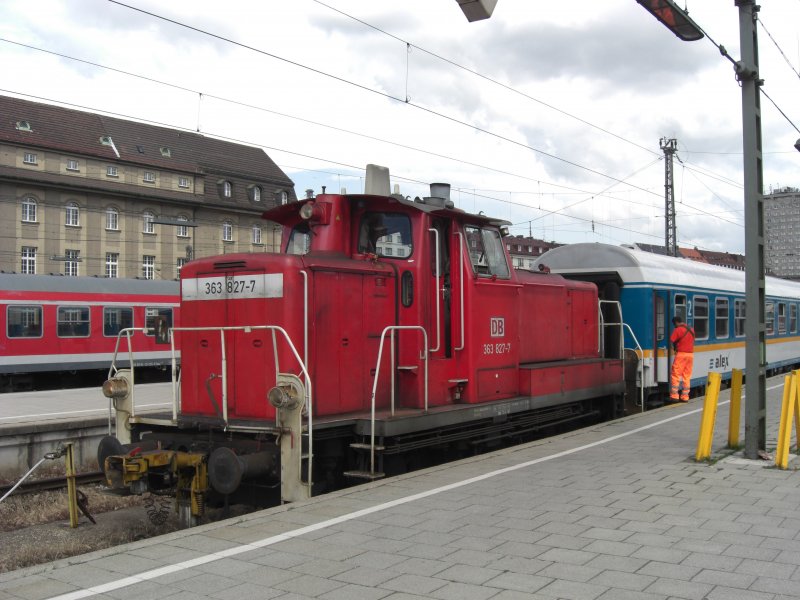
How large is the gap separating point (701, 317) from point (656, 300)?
8.22ft

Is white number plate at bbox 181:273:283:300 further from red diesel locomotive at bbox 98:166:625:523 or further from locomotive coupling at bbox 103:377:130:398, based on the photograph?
locomotive coupling at bbox 103:377:130:398

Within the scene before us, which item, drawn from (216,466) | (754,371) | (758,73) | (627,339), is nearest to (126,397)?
(216,466)

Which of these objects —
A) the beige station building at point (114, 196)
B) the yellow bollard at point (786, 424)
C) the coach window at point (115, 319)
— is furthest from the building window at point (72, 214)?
the yellow bollard at point (786, 424)

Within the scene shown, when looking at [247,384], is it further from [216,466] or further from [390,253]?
[390,253]

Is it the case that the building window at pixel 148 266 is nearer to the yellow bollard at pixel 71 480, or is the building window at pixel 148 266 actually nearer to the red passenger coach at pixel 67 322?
the red passenger coach at pixel 67 322

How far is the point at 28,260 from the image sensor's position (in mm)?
41062

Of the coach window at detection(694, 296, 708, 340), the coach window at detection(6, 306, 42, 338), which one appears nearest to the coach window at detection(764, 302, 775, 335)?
the coach window at detection(694, 296, 708, 340)

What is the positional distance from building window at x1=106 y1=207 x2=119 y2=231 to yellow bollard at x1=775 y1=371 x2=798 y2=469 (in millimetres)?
43192

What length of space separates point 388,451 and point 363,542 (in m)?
1.87

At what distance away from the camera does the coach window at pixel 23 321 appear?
19594mm

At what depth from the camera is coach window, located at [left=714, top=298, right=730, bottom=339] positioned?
54.1ft

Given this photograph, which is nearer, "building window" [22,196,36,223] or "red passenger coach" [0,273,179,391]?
"red passenger coach" [0,273,179,391]

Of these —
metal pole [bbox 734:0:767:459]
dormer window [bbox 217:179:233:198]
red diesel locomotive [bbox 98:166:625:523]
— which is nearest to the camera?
red diesel locomotive [bbox 98:166:625:523]

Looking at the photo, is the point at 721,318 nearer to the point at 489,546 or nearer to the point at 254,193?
the point at 489,546
